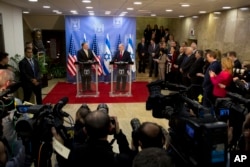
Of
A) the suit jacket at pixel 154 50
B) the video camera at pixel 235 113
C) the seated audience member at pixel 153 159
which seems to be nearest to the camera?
the seated audience member at pixel 153 159

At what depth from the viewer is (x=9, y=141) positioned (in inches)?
76.0

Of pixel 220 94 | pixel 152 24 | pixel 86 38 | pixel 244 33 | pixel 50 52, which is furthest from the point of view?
pixel 152 24

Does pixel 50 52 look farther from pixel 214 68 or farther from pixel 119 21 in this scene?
pixel 214 68

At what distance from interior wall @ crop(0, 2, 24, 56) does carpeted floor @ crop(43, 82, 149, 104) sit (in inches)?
58.2

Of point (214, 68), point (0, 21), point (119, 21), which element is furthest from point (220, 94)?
point (119, 21)

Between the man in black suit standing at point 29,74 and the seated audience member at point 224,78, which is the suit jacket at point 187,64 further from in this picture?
the man in black suit standing at point 29,74

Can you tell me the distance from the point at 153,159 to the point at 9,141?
4.31 feet

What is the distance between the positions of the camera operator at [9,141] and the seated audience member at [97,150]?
1.30 feet

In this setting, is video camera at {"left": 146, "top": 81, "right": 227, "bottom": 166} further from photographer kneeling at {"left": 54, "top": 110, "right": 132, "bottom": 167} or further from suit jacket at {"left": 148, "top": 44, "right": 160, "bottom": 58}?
suit jacket at {"left": 148, "top": 44, "right": 160, "bottom": 58}

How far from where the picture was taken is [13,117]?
6.80 feet

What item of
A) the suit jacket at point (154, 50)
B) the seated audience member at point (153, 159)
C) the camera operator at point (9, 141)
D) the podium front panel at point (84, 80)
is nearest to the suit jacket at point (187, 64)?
the podium front panel at point (84, 80)

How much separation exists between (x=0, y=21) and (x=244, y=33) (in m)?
5.78

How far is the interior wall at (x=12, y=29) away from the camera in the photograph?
581cm

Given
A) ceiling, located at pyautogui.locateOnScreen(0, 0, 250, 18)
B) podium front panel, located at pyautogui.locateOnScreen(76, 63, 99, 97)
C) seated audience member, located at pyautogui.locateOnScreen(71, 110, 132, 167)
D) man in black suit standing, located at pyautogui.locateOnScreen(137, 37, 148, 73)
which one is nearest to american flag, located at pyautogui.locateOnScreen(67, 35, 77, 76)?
podium front panel, located at pyautogui.locateOnScreen(76, 63, 99, 97)
